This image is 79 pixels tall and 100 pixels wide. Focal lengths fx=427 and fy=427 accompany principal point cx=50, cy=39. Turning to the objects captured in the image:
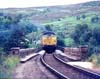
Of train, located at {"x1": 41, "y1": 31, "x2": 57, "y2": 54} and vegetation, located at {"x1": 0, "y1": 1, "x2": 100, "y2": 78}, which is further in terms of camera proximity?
train, located at {"x1": 41, "y1": 31, "x2": 57, "y2": 54}

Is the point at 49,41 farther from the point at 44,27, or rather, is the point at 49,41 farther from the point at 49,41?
the point at 44,27

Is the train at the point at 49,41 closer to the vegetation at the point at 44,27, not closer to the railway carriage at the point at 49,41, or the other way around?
the railway carriage at the point at 49,41

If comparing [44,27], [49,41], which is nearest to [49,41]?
[49,41]

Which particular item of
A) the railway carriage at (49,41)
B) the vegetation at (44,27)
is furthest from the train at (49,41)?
the vegetation at (44,27)

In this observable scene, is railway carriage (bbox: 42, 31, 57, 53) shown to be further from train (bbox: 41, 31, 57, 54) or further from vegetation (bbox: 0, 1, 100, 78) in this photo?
vegetation (bbox: 0, 1, 100, 78)

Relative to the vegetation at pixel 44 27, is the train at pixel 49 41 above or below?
below

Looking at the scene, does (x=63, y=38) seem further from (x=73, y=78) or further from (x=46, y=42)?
(x=73, y=78)

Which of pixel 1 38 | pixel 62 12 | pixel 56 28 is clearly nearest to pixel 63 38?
pixel 56 28

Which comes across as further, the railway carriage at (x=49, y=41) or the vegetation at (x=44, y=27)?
the railway carriage at (x=49, y=41)

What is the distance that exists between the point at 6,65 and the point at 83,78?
3.56m

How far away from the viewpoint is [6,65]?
Answer: 49.3ft

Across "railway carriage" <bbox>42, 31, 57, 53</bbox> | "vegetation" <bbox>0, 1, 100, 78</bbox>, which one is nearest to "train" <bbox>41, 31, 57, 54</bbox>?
"railway carriage" <bbox>42, 31, 57, 53</bbox>

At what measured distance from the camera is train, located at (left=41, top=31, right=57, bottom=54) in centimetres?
3134

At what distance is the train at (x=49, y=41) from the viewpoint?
3134cm
